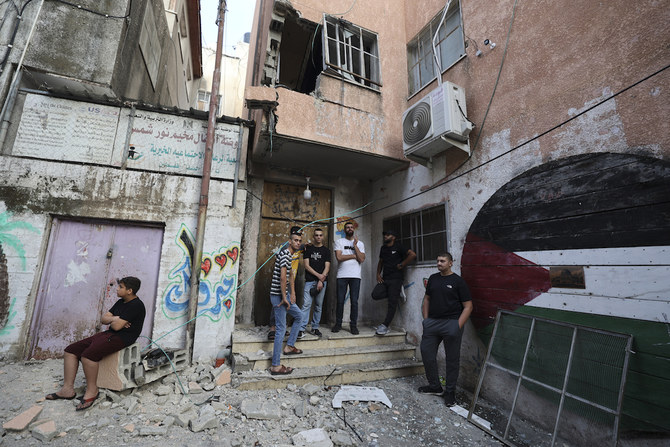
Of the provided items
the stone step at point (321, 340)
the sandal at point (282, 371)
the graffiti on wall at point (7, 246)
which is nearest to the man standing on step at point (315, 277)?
the stone step at point (321, 340)

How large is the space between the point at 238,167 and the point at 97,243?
2439mm

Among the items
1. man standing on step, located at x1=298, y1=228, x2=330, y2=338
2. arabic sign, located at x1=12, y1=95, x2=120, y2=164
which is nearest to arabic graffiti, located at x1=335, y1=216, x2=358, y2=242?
man standing on step, located at x1=298, y1=228, x2=330, y2=338

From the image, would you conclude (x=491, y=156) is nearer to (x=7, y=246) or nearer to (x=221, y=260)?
(x=221, y=260)

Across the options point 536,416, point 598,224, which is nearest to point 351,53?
A: point 598,224

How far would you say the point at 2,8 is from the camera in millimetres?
4480

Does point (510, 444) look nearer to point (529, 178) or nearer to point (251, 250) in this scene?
point (529, 178)

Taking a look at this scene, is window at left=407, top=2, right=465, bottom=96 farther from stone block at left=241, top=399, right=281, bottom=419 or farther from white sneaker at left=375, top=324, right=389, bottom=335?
stone block at left=241, top=399, right=281, bottom=419

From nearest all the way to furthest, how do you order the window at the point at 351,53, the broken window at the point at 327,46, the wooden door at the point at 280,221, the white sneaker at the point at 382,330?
the white sneaker at the point at 382,330
the broken window at the point at 327,46
the window at the point at 351,53
the wooden door at the point at 280,221

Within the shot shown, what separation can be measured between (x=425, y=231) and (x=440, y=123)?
197 cm

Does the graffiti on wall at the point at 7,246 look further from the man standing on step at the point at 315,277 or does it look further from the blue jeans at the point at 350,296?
the blue jeans at the point at 350,296

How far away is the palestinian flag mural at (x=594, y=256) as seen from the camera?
258cm

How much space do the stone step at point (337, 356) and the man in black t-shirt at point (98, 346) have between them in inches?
62.7

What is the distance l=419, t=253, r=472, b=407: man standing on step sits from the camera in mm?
3818

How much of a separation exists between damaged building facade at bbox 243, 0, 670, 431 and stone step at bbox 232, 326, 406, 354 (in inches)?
16.5
